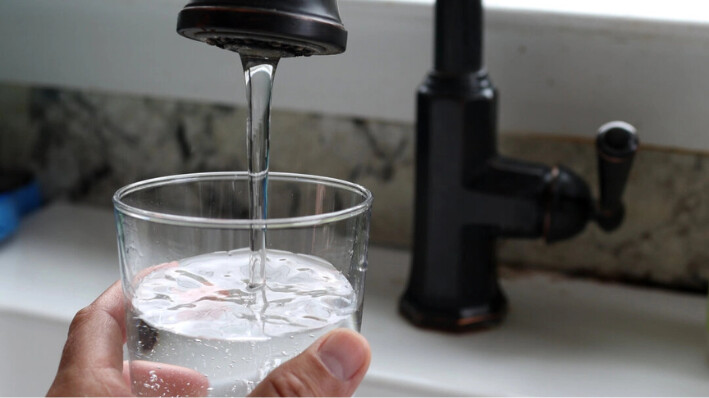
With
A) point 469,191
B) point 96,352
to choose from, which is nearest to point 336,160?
point 469,191

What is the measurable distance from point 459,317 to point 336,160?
25cm

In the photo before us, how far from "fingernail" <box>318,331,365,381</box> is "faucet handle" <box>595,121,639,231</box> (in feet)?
1.10

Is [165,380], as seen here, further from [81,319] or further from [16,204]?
[16,204]

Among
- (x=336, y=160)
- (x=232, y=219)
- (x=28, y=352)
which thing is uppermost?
(x=232, y=219)

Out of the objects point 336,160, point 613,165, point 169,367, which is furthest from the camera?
point 336,160

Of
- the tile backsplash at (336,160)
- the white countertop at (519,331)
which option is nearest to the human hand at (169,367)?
the white countertop at (519,331)

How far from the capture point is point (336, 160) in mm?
889

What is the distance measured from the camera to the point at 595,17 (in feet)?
2.43

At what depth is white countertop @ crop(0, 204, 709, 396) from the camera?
2.12ft

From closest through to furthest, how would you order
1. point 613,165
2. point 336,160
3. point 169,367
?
point 169,367 < point 613,165 < point 336,160

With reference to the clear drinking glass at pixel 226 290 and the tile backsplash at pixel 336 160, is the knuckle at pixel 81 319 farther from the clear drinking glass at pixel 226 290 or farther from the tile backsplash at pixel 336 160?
the tile backsplash at pixel 336 160

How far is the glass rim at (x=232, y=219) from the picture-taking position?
0.37 metres

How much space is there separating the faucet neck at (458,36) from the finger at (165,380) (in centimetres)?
38

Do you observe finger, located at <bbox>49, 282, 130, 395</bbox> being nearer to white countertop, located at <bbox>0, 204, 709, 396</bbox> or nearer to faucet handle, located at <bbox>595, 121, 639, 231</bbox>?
white countertop, located at <bbox>0, 204, 709, 396</bbox>
